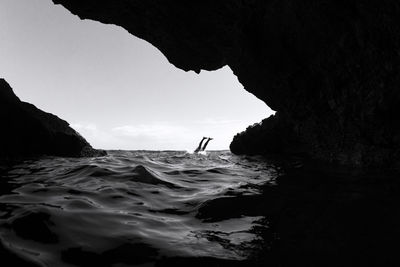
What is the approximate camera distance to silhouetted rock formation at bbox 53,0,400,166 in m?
8.47

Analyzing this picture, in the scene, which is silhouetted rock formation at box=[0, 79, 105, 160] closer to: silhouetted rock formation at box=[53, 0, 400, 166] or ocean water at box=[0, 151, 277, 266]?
ocean water at box=[0, 151, 277, 266]

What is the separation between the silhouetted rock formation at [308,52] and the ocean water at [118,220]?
5378mm

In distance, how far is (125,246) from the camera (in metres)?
2.73

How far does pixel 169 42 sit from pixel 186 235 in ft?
42.0

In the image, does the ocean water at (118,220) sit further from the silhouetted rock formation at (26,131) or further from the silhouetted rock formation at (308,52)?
the silhouetted rock formation at (308,52)

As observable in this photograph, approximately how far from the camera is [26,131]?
9.78m

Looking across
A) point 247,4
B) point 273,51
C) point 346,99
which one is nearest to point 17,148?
point 247,4

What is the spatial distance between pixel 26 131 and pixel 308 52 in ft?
33.2

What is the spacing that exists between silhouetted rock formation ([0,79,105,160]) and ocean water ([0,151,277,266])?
13.7 ft

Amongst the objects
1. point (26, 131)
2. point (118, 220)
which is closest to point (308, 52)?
point (118, 220)

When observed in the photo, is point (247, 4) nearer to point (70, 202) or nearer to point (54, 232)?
point (70, 202)

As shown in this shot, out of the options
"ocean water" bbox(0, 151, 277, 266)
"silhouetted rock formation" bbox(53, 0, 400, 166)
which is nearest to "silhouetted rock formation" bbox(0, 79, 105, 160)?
"ocean water" bbox(0, 151, 277, 266)

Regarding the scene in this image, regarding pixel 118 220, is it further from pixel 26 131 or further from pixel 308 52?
pixel 308 52

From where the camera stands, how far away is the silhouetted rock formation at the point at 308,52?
8.47 metres
